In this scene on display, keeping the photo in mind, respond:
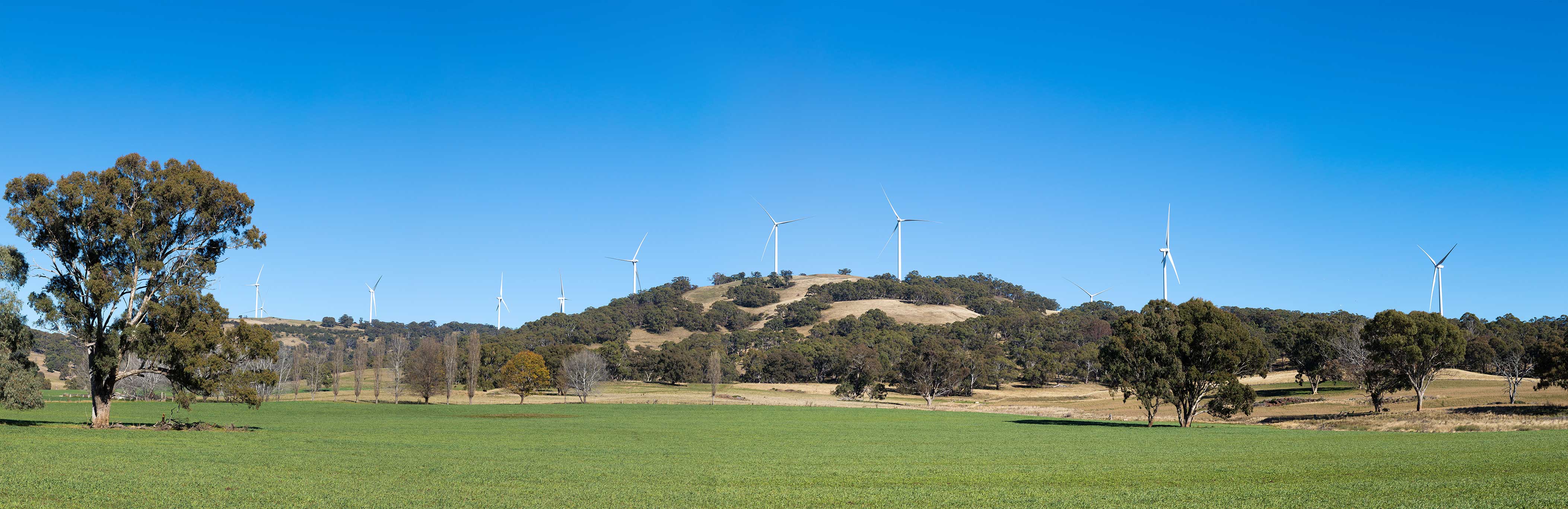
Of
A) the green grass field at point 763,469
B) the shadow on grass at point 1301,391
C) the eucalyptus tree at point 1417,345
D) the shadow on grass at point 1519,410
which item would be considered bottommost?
the shadow on grass at point 1301,391

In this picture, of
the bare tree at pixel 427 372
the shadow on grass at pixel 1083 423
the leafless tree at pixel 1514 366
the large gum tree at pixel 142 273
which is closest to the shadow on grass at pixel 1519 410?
the leafless tree at pixel 1514 366

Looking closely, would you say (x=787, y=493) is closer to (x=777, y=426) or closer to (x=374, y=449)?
(x=374, y=449)

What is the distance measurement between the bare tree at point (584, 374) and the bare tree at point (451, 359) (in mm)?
15047

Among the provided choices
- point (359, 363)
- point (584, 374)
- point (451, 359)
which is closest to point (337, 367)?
point (359, 363)

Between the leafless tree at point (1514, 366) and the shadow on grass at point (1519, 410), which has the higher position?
the leafless tree at point (1514, 366)

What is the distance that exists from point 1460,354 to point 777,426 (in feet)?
201

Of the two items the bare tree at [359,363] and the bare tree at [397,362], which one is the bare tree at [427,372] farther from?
the bare tree at [359,363]

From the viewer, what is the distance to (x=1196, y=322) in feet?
224

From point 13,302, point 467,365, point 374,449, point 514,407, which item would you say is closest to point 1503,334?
point 514,407

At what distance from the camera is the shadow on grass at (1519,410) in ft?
228

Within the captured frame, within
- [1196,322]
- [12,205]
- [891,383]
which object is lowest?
[891,383]

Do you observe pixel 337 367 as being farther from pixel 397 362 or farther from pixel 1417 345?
pixel 1417 345

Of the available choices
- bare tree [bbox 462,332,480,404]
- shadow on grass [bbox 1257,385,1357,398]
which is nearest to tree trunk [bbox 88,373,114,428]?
bare tree [bbox 462,332,480,404]

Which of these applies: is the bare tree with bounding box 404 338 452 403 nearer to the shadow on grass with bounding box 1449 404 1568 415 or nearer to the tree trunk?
the tree trunk
